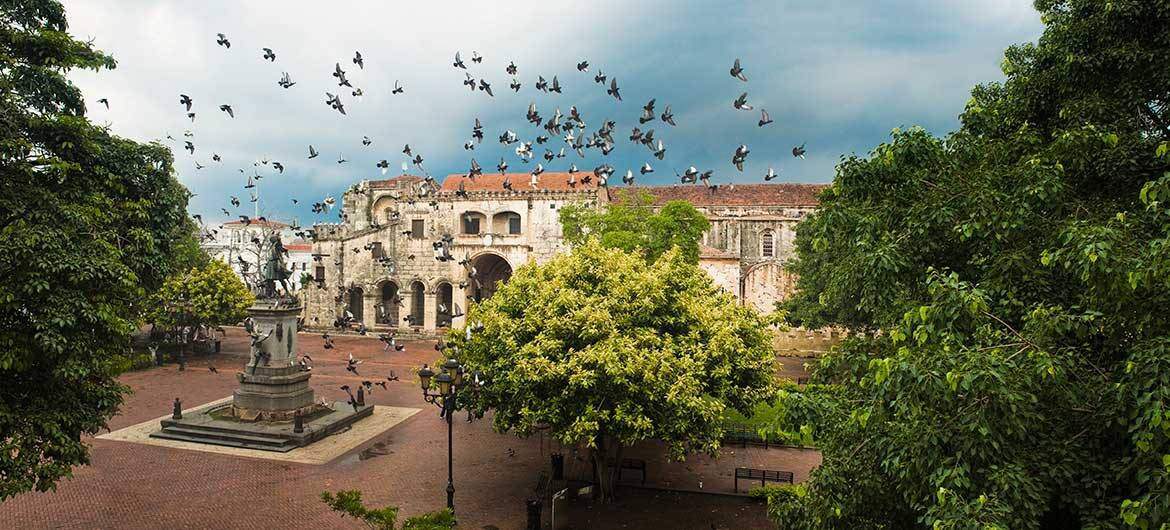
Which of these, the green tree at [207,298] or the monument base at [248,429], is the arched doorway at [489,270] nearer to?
the green tree at [207,298]

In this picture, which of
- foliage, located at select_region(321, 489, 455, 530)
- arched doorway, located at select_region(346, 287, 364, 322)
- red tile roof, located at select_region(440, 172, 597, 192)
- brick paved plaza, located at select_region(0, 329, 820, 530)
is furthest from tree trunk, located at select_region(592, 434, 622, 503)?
arched doorway, located at select_region(346, 287, 364, 322)

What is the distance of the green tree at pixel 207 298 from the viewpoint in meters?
32.2

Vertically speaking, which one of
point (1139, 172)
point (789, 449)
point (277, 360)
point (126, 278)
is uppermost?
point (1139, 172)

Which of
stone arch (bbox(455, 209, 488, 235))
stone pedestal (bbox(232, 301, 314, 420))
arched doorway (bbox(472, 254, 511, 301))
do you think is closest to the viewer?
stone pedestal (bbox(232, 301, 314, 420))

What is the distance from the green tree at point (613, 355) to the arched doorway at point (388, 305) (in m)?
34.5

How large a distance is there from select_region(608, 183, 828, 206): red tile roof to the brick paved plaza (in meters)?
32.5

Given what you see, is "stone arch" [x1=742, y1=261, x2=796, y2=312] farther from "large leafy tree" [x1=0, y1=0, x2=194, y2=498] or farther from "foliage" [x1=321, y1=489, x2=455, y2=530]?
"large leafy tree" [x1=0, y1=0, x2=194, y2=498]

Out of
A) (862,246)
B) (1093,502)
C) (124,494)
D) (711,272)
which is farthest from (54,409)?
(711,272)

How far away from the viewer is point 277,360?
20188mm

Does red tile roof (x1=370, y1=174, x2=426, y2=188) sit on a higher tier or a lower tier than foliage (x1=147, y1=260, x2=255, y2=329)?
higher

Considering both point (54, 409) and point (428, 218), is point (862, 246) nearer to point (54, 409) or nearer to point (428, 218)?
point (54, 409)

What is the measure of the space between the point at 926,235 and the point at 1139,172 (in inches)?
89.9

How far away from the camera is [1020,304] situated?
6098 mm

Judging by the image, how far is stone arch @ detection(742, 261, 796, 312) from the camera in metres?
45.0
